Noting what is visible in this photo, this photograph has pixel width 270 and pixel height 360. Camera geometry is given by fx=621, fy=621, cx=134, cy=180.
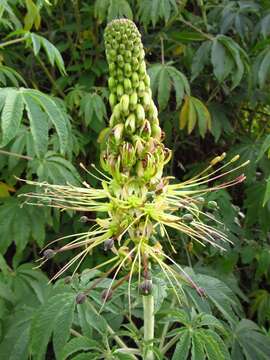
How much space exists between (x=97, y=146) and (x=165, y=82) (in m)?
0.52

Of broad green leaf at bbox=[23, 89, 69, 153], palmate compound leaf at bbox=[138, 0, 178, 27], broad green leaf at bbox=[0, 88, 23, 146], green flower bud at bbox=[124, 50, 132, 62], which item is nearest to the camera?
green flower bud at bbox=[124, 50, 132, 62]

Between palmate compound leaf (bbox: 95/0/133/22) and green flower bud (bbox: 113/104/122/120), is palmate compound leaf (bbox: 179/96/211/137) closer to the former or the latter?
palmate compound leaf (bbox: 95/0/133/22)

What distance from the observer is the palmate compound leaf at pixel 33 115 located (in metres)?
2.18

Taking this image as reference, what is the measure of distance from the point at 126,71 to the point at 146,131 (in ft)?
0.57

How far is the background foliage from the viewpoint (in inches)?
83.3

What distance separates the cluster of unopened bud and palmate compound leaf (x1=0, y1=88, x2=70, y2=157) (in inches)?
20.7

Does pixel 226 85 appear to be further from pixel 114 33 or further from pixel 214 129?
pixel 114 33

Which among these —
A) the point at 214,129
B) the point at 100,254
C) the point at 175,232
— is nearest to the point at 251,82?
the point at 214,129

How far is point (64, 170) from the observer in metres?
2.86

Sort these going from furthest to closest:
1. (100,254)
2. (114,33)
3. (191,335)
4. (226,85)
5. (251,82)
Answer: (226,85) < (251,82) < (100,254) < (191,335) < (114,33)

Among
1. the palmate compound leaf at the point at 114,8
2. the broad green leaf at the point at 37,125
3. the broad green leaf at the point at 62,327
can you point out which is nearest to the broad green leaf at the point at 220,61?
the palmate compound leaf at the point at 114,8

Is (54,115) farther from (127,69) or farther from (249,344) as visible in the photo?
(249,344)

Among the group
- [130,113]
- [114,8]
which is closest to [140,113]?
[130,113]

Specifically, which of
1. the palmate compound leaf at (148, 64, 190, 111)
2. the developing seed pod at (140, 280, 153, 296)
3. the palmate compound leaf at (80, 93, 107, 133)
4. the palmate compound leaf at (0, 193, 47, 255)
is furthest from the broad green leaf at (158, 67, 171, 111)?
the developing seed pod at (140, 280, 153, 296)
